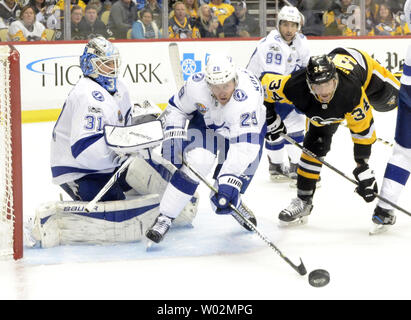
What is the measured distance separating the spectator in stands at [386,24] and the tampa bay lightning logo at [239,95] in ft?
15.6

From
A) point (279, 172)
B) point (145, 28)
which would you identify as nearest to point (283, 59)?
point (279, 172)

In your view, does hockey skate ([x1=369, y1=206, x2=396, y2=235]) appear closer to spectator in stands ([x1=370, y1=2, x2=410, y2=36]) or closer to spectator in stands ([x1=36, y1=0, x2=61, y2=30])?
spectator in stands ([x1=36, y1=0, x2=61, y2=30])

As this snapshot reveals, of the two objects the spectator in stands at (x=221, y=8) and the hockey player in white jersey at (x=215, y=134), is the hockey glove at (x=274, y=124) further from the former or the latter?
the spectator in stands at (x=221, y=8)

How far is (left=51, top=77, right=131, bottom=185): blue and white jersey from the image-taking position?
3.14 metres

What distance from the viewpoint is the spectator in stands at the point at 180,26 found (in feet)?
Answer: 23.1

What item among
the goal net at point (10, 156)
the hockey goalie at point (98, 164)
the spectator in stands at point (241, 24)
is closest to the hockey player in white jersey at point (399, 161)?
the hockey goalie at point (98, 164)

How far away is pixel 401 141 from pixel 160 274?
1247 millimetres

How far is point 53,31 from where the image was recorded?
21.4ft

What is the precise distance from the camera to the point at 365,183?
3477 mm

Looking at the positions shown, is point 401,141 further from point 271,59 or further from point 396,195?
point 271,59

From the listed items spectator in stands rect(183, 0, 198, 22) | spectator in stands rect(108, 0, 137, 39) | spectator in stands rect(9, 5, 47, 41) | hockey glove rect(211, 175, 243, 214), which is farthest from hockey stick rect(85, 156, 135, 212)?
spectator in stands rect(183, 0, 198, 22)

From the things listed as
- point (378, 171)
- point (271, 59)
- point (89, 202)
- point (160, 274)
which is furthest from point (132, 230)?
point (378, 171)

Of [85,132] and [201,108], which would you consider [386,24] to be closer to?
[201,108]
